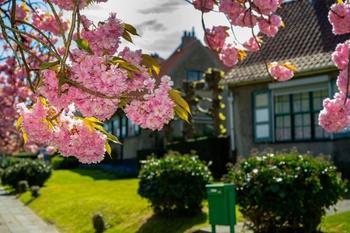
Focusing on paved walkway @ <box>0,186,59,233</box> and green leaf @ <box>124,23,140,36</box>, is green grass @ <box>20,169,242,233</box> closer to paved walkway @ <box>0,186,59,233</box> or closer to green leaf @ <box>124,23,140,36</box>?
paved walkway @ <box>0,186,59,233</box>

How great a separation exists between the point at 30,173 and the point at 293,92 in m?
12.9

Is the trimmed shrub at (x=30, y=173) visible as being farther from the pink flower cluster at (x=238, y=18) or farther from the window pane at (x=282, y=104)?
the pink flower cluster at (x=238, y=18)

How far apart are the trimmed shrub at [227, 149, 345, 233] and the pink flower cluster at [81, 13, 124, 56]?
5.60 m

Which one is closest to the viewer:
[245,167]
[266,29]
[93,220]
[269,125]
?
[266,29]

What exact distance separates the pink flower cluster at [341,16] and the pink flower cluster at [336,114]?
0.83 m

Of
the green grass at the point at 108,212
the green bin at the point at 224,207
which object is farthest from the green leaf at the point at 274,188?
the green grass at the point at 108,212

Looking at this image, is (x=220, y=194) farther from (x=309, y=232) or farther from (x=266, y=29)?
(x=266, y=29)

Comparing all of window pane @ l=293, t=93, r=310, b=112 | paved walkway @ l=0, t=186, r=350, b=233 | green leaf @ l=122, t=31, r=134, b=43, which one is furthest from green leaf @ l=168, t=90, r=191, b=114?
window pane @ l=293, t=93, r=310, b=112

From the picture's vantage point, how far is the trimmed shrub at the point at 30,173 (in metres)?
25.0

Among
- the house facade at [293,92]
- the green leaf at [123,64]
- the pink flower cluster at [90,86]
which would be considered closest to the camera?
the pink flower cluster at [90,86]

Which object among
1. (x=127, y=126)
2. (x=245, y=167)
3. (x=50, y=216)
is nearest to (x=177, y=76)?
(x=127, y=126)

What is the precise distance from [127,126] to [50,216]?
22.0 m

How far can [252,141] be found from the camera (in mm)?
20141

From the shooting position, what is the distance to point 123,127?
3847cm
